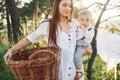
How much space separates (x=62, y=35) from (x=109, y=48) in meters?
1.10

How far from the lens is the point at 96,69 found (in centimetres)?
827

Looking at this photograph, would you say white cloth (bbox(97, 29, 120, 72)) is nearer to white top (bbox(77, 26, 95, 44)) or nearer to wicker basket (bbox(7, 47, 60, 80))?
white top (bbox(77, 26, 95, 44))

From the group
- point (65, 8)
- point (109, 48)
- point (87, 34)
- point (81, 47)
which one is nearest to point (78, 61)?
point (81, 47)

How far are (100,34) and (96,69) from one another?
3.93 meters

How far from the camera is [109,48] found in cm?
466

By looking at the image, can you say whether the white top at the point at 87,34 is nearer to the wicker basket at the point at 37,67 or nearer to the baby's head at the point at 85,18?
the baby's head at the point at 85,18

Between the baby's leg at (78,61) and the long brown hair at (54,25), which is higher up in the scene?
the long brown hair at (54,25)

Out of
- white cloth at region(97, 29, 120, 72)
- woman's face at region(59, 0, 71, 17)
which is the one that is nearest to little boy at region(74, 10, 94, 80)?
woman's face at region(59, 0, 71, 17)

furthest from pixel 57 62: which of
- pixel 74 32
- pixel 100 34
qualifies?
pixel 100 34

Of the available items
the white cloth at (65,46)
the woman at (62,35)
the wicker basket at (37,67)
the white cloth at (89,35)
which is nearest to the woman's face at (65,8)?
the woman at (62,35)

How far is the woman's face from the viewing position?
145 inches

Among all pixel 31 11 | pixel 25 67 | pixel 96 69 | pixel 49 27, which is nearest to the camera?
pixel 25 67

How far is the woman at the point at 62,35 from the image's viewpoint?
3693 millimetres

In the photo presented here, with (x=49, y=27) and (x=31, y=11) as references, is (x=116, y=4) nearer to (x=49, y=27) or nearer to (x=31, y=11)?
(x=49, y=27)
